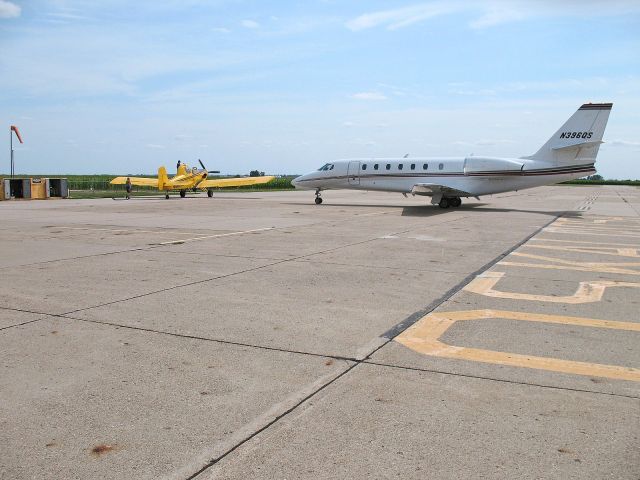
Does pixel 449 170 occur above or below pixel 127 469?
above

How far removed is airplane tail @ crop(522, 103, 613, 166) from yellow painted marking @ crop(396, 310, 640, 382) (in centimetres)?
2136

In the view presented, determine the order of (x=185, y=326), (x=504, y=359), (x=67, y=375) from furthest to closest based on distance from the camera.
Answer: (x=185, y=326), (x=504, y=359), (x=67, y=375)

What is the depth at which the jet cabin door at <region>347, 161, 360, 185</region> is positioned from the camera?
32.3 meters

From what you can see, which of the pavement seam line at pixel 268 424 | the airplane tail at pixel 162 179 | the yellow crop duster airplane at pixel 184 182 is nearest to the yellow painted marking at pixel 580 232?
the pavement seam line at pixel 268 424

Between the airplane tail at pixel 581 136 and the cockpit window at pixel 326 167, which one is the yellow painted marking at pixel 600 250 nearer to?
the airplane tail at pixel 581 136

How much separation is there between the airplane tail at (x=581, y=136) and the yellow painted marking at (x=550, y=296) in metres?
18.3

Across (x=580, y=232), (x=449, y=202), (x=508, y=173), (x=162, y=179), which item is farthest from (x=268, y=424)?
(x=162, y=179)

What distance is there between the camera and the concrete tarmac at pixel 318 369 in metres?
3.77

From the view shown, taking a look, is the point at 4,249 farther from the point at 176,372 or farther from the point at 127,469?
the point at 127,469

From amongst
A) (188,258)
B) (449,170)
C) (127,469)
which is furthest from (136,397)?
(449,170)

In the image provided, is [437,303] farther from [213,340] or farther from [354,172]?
[354,172]

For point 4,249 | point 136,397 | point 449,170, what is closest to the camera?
point 136,397

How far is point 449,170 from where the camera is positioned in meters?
29.4

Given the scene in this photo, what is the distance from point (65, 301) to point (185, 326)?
239 centimetres
